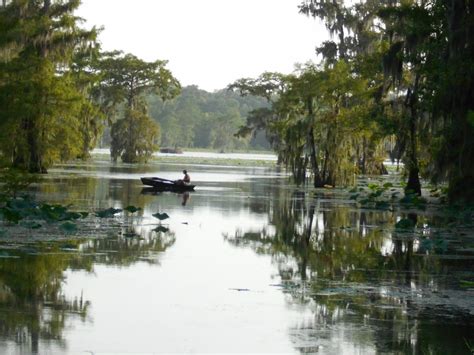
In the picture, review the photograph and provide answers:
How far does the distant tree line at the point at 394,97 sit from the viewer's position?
25.8 meters

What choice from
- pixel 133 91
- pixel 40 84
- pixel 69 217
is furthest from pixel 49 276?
pixel 133 91

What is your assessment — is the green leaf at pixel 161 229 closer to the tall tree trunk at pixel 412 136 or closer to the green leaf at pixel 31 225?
the green leaf at pixel 31 225

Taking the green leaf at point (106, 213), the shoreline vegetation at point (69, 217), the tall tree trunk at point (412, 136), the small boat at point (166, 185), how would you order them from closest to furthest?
the shoreline vegetation at point (69, 217) < the green leaf at point (106, 213) < the tall tree trunk at point (412, 136) < the small boat at point (166, 185)

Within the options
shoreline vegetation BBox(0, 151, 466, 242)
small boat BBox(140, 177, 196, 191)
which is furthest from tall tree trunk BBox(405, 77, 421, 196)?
small boat BBox(140, 177, 196, 191)

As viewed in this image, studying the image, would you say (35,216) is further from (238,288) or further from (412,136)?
(412,136)

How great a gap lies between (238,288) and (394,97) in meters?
32.1

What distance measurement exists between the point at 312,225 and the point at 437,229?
3.18m

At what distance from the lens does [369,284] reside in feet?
42.8

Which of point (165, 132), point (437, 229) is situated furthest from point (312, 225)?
point (165, 132)

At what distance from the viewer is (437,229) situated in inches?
858

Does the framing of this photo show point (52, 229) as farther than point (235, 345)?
Yes

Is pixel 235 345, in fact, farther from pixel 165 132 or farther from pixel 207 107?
pixel 207 107

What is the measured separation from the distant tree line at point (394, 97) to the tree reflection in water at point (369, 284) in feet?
9.25

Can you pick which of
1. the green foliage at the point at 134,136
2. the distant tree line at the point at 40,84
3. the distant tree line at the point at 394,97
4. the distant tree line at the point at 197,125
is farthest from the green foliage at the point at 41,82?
the distant tree line at the point at 197,125
